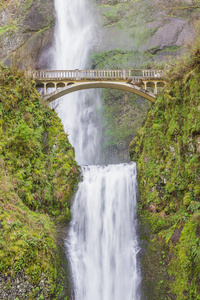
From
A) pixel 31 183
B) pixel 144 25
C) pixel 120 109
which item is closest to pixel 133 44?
pixel 144 25

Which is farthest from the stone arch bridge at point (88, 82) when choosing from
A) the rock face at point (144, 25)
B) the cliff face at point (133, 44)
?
the rock face at point (144, 25)

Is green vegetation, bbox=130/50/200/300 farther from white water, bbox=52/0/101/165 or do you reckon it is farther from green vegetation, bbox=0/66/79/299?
white water, bbox=52/0/101/165

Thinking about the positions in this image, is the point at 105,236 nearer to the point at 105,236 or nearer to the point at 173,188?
the point at 105,236

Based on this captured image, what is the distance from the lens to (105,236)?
1154 cm

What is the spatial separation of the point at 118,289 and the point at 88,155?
14.5 meters

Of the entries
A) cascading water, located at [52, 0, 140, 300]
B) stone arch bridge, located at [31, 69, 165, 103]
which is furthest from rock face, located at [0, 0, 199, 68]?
cascading water, located at [52, 0, 140, 300]

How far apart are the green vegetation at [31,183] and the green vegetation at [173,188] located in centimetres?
363

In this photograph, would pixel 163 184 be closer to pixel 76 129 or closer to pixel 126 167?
pixel 126 167

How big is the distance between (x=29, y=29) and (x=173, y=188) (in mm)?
23953

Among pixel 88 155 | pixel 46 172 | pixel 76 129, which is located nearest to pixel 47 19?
pixel 76 129

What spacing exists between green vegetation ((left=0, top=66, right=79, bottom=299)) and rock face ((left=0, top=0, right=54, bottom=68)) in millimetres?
13555

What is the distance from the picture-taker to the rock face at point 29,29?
85.0 feet

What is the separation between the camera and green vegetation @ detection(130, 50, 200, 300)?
8.62 m

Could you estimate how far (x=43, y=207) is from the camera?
36.9ft
